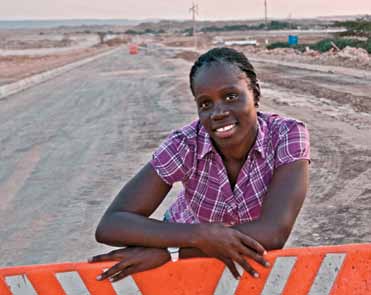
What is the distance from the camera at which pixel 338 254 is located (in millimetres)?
2309

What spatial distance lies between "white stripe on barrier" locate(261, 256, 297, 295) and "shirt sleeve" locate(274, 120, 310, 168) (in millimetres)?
446

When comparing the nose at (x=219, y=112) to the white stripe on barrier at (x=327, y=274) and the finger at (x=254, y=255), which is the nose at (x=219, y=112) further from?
the white stripe on barrier at (x=327, y=274)

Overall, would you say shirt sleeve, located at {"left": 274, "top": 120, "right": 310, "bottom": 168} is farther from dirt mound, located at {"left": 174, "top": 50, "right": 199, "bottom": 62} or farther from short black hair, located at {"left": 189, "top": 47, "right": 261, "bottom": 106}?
dirt mound, located at {"left": 174, "top": 50, "right": 199, "bottom": 62}

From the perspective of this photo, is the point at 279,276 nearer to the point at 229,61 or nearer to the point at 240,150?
the point at 240,150

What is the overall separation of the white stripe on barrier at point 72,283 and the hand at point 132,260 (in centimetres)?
6

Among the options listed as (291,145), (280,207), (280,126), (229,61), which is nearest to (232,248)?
(280,207)

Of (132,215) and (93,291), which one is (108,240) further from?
(93,291)

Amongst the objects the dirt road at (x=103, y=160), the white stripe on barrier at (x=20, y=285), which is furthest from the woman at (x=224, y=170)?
the dirt road at (x=103, y=160)

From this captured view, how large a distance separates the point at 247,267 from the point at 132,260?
398mm

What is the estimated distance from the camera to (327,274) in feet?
7.66

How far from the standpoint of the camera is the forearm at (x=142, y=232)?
244 cm

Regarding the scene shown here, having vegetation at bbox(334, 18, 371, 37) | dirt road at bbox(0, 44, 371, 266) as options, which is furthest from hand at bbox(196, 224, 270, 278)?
vegetation at bbox(334, 18, 371, 37)

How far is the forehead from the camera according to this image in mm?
2621

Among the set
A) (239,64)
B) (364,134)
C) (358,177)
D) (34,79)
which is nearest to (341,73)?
(34,79)
